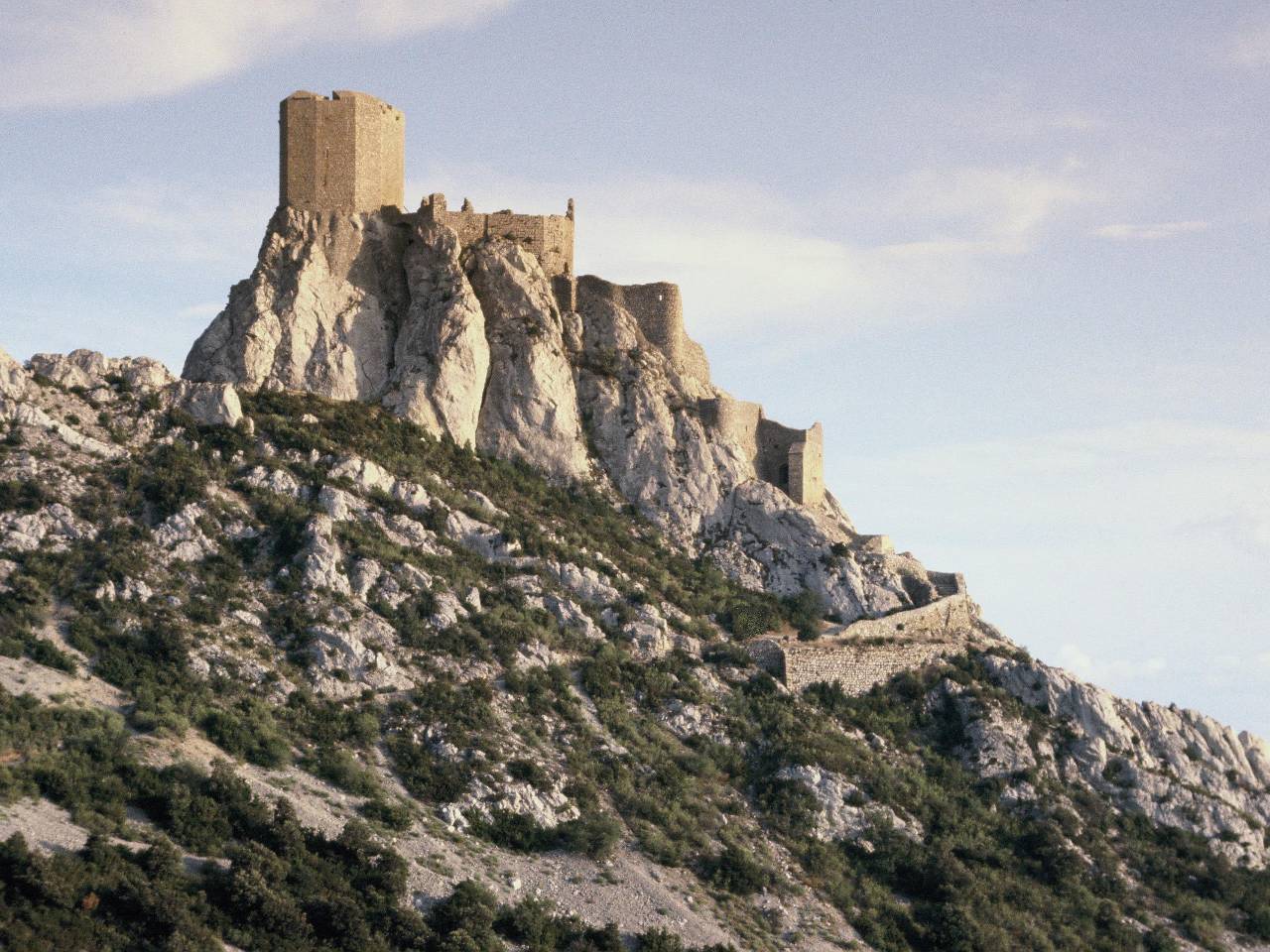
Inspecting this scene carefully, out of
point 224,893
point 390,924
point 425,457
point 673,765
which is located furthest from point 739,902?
point 425,457

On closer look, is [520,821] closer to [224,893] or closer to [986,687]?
[224,893]

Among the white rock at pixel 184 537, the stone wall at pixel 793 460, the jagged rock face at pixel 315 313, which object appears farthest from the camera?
the stone wall at pixel 793 460

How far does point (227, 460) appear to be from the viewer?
216 feet

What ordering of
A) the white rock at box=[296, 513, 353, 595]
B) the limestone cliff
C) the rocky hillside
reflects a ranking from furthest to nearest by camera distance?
the limestone cliff, the white rock at box=[296, 513, 353, 595], the rocky hillside

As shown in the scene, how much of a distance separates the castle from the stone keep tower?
0.04 metres

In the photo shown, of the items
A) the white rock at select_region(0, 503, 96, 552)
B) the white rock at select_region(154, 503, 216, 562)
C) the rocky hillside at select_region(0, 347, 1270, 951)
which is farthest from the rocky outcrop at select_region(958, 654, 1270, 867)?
the white rock at select_region(0, 503, 96, 552)

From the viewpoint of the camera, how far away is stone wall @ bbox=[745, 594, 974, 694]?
6850cm

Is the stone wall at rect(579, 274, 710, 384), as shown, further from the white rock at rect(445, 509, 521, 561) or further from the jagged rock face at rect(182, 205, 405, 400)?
the white rock at rect(445, 509, 521, 561)

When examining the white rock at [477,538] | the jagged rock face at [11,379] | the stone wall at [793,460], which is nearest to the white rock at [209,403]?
the jagged rock face at [11,379]

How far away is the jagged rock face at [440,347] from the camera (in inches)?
2840

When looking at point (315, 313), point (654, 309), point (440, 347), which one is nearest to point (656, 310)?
point (654, 309)

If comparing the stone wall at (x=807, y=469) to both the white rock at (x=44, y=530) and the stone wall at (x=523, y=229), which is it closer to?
the stone wall at (x=523, y=229)

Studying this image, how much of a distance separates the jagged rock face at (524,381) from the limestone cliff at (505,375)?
0.17 ft

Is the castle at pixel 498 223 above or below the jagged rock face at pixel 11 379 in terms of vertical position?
above
